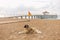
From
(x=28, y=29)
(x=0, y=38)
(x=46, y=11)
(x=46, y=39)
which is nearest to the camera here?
(x=46, y=39)

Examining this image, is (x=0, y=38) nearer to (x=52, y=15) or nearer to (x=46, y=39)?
(x=46, y=39)

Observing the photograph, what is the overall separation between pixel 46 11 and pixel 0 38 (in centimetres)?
3683

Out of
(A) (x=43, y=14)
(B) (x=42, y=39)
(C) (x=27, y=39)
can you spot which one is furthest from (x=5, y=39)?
(A) (x=43, y=14)

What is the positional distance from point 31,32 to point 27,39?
1.98 m

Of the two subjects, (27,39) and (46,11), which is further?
(46,11)

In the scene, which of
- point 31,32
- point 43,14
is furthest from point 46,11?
point 31,32

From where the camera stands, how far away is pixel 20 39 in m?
8.80

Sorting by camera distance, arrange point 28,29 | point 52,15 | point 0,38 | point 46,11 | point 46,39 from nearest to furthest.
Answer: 1. point 46,39
2. point 0,38
3. point 28,29
4. point 46,11
5. point 52,15

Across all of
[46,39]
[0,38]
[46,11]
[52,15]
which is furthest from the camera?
[52,15]

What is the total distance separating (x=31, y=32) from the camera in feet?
35.2

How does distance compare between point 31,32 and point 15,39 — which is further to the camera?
point 31,32

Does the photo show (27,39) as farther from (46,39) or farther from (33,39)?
(46,39)

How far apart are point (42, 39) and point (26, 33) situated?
2.07m

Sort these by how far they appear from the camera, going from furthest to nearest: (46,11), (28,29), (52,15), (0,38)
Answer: (52,15) < (46,11) < (28,29) < (0,38)
